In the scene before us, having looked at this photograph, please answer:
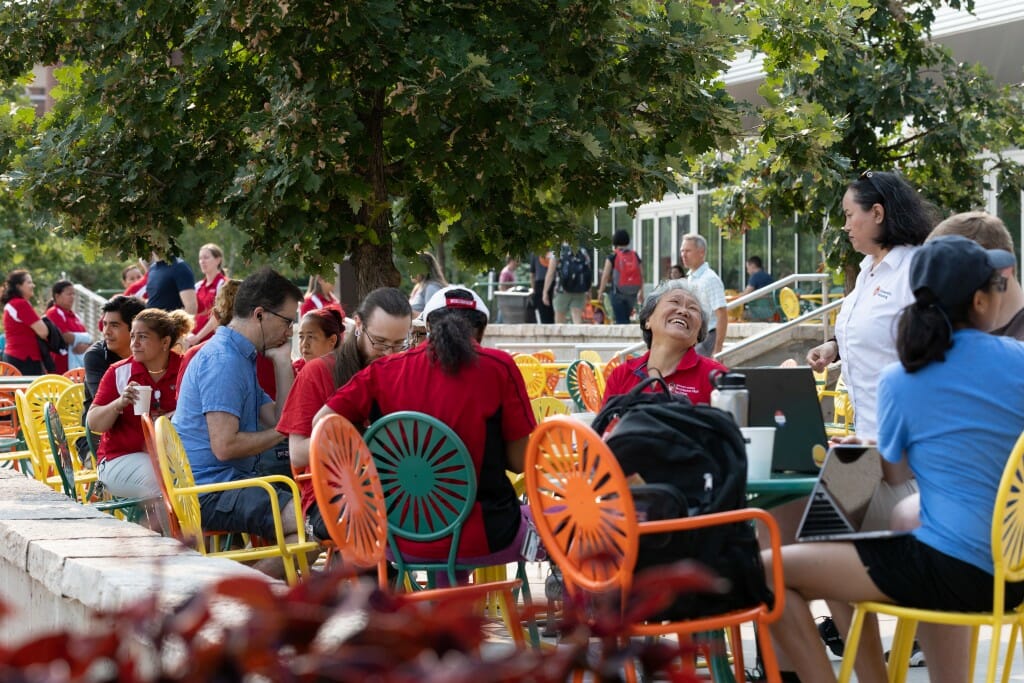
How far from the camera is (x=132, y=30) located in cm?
589

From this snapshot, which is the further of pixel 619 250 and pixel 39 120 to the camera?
pixel 619 250

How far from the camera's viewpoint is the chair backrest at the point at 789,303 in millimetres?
21656

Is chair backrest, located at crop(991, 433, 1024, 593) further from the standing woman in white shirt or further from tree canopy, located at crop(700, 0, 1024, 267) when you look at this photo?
tree canopy, located at crop(700, 0, 1024, 267)

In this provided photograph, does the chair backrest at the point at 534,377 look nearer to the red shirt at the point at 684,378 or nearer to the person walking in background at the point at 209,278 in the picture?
the person walking in background at the point at 209,278

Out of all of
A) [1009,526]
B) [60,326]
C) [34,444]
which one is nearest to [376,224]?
[34,444]

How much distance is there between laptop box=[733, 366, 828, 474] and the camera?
434 cm

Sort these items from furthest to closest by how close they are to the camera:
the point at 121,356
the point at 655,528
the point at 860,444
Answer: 1. the point at 121,356
2. the point at 860,444
3. the point at 655,528

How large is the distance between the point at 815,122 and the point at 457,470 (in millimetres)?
3067

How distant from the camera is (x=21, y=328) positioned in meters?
14.2

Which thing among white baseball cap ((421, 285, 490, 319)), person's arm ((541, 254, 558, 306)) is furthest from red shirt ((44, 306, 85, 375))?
white baseball cap ((421, 285, 490, 319))

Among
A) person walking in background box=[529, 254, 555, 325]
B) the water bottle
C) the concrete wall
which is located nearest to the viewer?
the concrete wall

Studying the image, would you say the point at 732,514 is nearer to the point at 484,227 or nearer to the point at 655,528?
the point at 655,528

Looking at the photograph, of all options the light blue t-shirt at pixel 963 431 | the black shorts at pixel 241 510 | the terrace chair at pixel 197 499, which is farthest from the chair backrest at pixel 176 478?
the light blue t-shirt at pixel 963 431

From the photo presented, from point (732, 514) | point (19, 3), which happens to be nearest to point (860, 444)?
point (732, 514)
